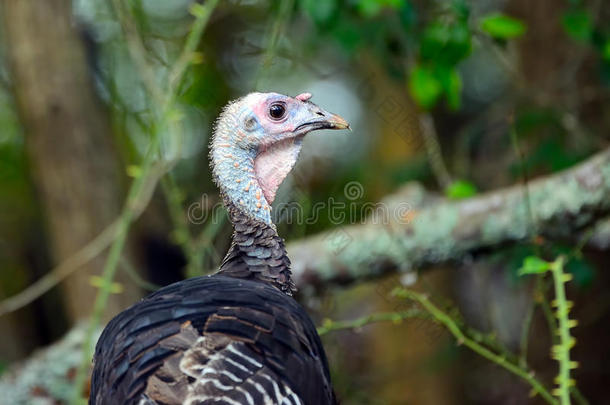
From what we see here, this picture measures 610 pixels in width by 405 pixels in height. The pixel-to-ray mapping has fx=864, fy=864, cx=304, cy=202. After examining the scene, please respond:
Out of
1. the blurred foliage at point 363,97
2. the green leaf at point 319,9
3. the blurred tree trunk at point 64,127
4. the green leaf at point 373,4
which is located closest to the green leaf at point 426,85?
the blurred foliage at point 363,97

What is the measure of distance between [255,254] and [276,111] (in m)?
0.56

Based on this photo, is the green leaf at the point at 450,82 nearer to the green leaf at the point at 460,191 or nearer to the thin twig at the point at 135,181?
the green leaf at the point at 460,191

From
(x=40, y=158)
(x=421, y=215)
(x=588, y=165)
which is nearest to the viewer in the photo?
(x=588, y=165)

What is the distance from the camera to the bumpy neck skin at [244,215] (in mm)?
3127

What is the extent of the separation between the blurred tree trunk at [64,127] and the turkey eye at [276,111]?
6.89ft

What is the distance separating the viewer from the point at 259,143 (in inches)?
129

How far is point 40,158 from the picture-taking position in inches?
199

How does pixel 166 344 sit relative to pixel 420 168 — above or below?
below

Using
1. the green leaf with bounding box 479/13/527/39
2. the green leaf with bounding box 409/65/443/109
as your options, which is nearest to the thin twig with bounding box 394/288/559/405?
the green leaf with bounding box 409/65/443/109

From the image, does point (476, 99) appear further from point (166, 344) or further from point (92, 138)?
point (166, 344)

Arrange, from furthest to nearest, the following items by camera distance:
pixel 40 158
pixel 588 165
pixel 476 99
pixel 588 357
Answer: pixel 476 99
pixel 588 357
pixel 40 158
pixel 588 165

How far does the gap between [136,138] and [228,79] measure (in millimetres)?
891

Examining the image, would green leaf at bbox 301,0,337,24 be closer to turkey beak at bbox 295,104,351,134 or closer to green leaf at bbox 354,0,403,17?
green leaf at bbox 354,0,403,17

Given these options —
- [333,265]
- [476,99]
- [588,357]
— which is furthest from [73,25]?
[476,99]
